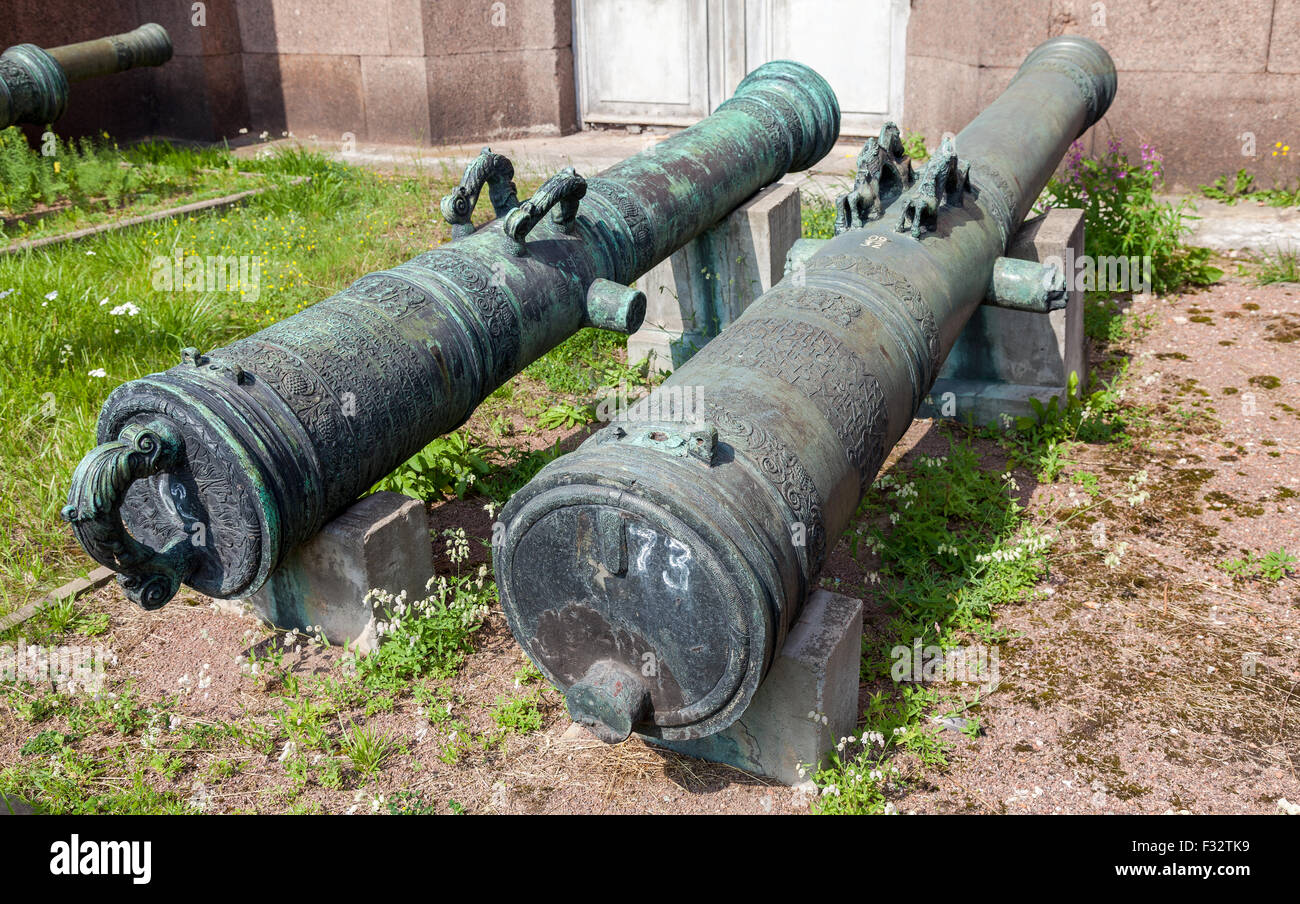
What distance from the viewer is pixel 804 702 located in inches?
112

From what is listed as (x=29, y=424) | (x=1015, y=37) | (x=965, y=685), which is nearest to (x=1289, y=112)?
(x=1015, y=37)

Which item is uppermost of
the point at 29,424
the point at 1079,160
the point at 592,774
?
the point at 1079,160

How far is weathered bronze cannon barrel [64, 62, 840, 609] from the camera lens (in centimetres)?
301

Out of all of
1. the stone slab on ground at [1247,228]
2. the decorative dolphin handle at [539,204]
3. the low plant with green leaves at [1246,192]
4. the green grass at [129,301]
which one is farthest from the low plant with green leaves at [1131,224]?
the green grass at [129,301]

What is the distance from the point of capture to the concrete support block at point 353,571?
3418mm

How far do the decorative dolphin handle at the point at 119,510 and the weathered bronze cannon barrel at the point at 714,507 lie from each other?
1.02 meters

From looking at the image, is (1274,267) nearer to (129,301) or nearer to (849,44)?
(849,44)

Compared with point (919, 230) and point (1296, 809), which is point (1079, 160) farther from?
point (1296, 809)

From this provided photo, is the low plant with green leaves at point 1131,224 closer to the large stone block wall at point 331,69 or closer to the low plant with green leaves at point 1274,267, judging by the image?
the low plant with green leaves at point 1274,267

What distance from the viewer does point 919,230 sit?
374 centimetres

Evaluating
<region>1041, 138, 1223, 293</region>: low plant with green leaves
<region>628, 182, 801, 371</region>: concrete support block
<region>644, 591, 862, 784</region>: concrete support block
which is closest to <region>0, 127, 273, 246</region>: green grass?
<region>628, 182, 801, 371</region>: concrete support block

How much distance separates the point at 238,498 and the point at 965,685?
2213 mm

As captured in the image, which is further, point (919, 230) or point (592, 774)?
point (919, 230)

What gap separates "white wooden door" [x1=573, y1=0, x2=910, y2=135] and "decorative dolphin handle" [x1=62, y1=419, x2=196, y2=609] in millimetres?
7440
